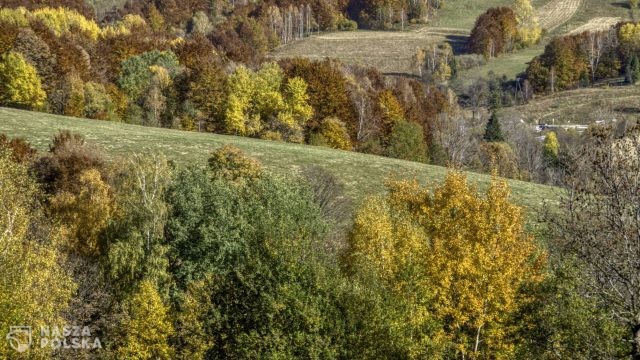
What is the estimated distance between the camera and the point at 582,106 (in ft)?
579

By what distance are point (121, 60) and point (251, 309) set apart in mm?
105914

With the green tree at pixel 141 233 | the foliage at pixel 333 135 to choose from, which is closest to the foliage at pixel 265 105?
the foliage at pixel 333 135

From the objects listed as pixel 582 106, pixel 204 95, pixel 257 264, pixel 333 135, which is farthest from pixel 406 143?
pixel 582 106

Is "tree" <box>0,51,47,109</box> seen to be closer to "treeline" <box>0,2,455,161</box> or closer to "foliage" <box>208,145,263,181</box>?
"treeline" <box>0,2,455,161</box>

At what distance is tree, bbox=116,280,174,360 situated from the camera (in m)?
42.3

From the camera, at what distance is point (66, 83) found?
11212cm

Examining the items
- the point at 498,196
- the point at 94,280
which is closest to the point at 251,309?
the point at 94,280

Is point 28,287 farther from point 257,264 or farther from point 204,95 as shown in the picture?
point 204,95

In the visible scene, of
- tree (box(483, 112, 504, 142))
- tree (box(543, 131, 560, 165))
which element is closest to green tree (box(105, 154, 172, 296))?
tree (box(483, 112, 504, 142))

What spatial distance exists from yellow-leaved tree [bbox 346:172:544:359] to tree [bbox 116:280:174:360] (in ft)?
47.4

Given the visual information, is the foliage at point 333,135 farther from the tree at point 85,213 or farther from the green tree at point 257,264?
the tree at point 85,213

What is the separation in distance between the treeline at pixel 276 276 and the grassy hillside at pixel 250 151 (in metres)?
19.5

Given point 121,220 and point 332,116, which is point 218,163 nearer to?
point 121,220

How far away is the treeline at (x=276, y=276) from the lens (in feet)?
128
